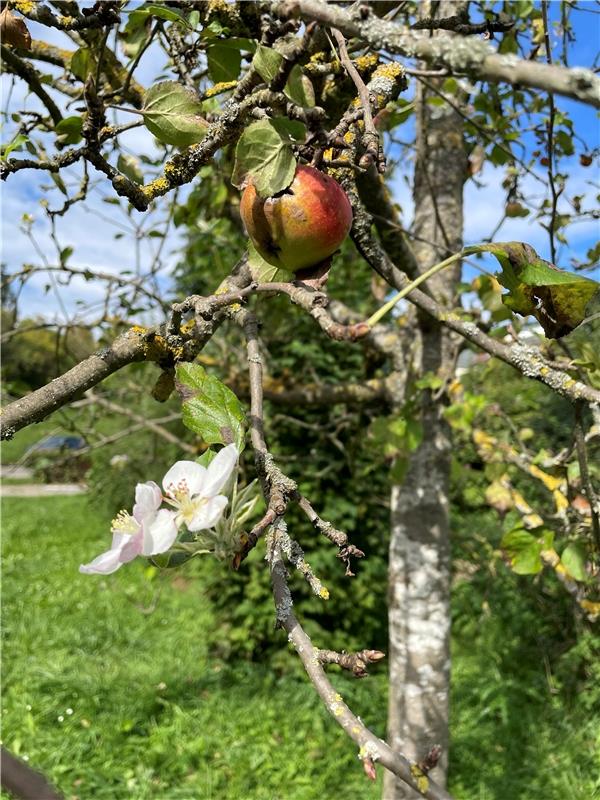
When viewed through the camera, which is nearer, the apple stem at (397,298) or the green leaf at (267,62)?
the apple stem at (397,298)

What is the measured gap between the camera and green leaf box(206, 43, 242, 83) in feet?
3.36

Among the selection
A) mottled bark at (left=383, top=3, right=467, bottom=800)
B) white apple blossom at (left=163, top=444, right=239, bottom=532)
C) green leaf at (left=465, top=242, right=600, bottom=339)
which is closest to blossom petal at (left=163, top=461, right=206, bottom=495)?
white apple blossom at (left=163, top=444, right=239, bottom=532)

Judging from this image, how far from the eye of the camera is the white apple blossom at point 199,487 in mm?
601

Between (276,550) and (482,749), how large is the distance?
3.63 metres

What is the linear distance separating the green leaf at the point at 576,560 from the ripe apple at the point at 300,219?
105 cm

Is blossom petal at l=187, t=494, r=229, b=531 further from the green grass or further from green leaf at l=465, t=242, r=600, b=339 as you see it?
the green grass

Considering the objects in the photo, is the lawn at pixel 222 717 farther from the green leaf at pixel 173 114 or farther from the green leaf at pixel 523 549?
the green leaf at pixel 173 114

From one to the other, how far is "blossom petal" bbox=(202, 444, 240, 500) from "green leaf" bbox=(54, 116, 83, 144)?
804 mm

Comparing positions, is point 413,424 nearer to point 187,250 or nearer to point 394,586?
point 394,586

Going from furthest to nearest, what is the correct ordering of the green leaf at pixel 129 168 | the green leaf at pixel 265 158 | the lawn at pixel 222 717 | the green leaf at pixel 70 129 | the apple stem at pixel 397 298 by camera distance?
the lawn at pixel 222 717, the green leaf at pixel 129 168, the green leaf at pixel 70 129, the green leaf at pixel 265 158, the apple stem at pixel 397 298

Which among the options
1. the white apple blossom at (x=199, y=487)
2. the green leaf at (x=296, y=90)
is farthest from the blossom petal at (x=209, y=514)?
the green leaf at (x=296, y=90)

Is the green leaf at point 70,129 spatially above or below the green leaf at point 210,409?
above

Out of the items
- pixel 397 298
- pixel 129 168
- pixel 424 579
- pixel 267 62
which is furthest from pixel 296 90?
pixel 424 579

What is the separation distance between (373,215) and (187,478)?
117 centimetres
